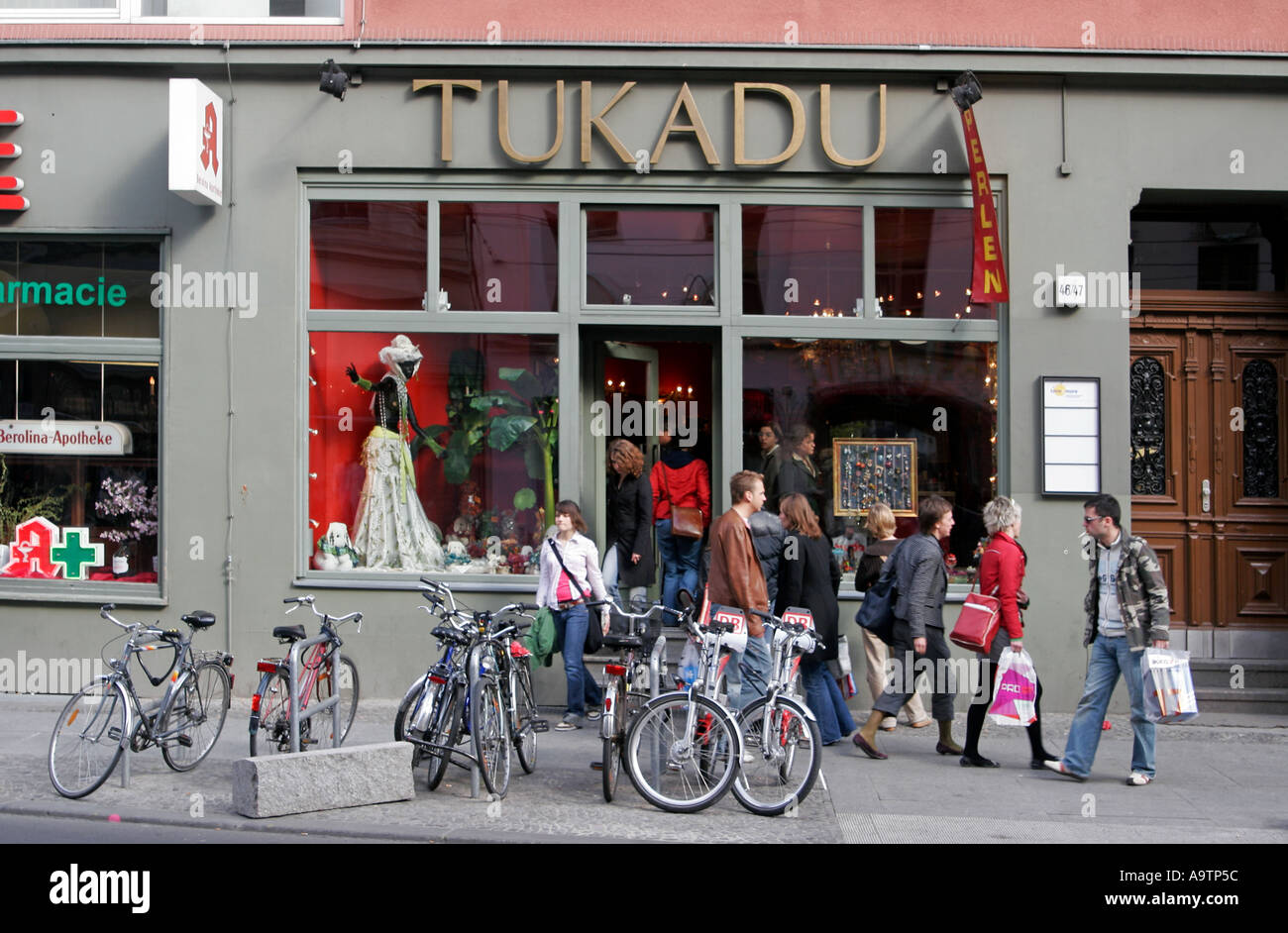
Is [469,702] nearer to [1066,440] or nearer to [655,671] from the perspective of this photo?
[655,671]

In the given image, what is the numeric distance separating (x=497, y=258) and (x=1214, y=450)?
21.9 ft

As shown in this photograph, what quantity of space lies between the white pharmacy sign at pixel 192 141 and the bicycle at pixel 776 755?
21.0ft

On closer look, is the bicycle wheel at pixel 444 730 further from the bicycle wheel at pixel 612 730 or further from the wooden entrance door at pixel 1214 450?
the wooden entrance door at pixel 1214 450

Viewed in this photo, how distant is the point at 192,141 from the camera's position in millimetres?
9898

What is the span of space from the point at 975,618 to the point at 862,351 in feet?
10.1

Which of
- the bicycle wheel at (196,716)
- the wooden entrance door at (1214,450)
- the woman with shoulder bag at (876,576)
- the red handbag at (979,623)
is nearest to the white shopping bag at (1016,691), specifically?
the red handbag at (979,623)

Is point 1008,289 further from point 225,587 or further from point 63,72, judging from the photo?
point 63,72

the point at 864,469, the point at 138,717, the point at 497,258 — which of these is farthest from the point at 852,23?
the point at 138,717

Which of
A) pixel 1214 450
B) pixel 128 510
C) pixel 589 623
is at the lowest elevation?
pixel 589 623

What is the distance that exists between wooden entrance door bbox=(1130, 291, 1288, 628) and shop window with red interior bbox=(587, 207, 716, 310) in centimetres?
400

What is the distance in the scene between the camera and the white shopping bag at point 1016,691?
8.14 m

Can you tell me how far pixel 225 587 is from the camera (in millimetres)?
10484

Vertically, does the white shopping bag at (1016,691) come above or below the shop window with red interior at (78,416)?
below

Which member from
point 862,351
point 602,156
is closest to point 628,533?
point 862,351
